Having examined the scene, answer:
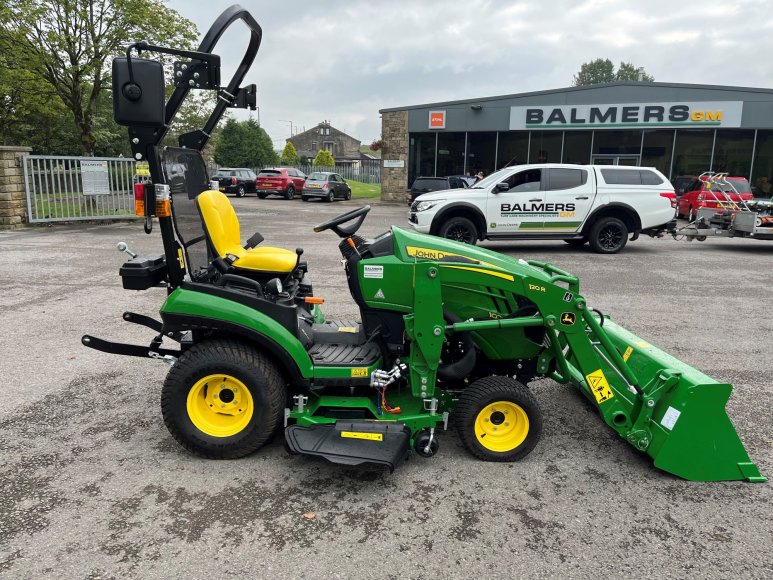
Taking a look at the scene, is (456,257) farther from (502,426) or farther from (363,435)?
(363,435)

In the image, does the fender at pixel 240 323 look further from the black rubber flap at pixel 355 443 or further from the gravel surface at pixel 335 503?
the gravel surface at pixel 335 503

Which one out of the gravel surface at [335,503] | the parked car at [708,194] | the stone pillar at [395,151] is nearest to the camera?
the gravel surface at [335,503]

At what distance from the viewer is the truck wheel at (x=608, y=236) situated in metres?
12.3

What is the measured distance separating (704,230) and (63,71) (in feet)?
63.0

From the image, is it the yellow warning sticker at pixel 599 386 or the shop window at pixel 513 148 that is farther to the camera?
the shop window at pixel 513 148

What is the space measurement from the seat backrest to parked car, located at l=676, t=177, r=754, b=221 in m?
14.1

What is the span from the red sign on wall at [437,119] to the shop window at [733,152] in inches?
459

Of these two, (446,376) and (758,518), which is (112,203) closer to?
(446,376)

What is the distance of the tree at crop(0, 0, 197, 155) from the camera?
53.9ft

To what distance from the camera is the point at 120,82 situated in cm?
299

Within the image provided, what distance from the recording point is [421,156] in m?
27.3

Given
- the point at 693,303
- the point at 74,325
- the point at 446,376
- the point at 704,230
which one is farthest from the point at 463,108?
the point at 446,376

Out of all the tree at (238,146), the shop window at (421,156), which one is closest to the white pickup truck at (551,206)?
the shop window at (421,156)

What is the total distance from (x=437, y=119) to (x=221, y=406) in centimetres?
2436
